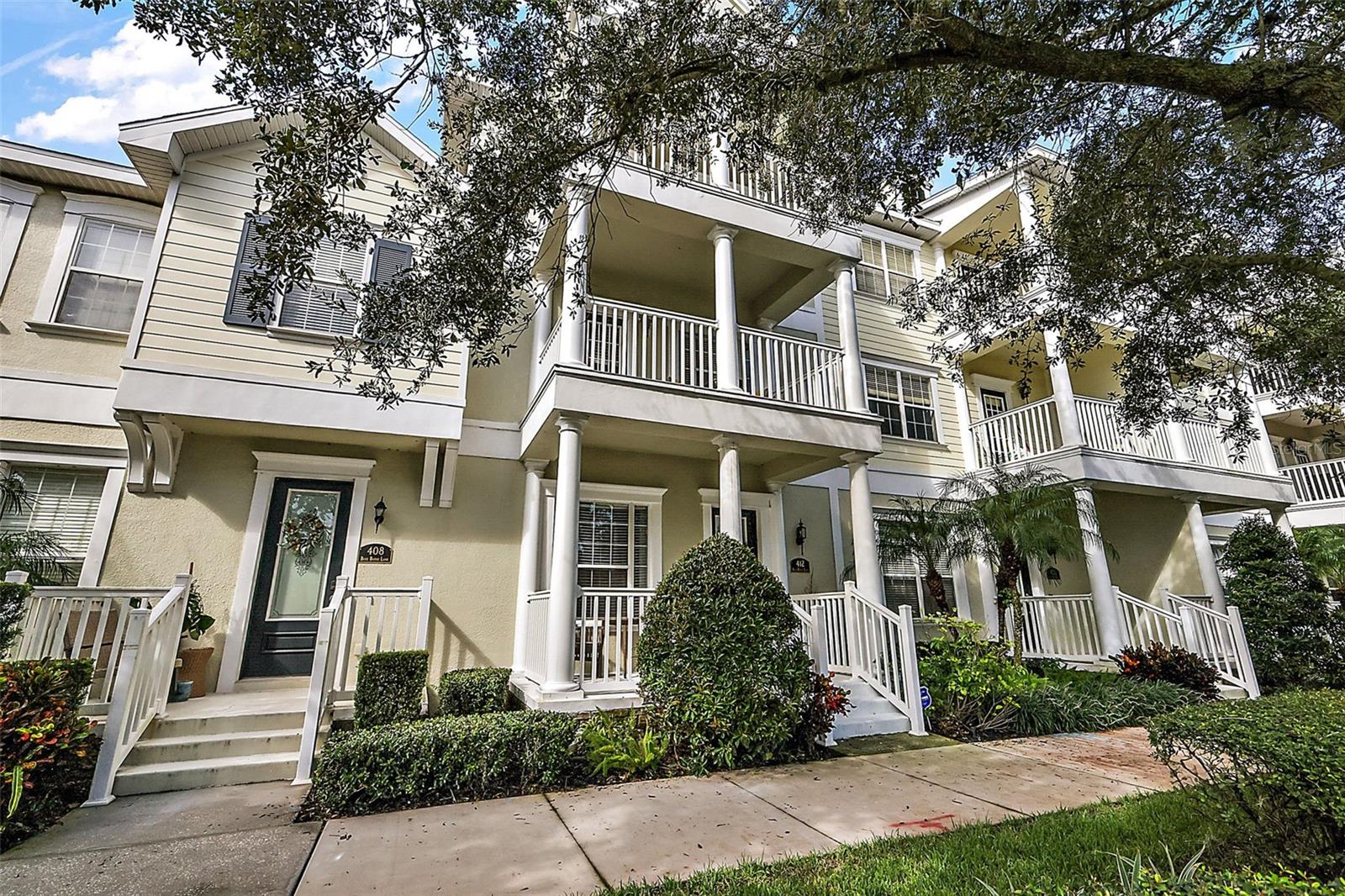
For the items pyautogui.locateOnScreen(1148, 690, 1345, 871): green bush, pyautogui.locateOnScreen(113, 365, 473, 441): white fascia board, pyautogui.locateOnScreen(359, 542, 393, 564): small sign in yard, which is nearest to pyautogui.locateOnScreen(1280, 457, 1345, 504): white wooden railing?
pyautogui.locateOnScreen(1148, 690, 1345, 871): green bush

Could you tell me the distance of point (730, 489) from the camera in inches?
300

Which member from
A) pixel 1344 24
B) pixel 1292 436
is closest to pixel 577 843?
pixel 1344 24

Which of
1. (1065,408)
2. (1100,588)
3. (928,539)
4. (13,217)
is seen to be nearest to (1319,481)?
(1065,408)

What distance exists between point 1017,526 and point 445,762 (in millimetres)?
8668

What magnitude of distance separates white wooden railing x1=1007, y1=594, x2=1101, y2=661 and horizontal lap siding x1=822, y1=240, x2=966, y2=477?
2.94m

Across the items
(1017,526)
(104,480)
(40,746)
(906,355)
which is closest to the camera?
(40,746)

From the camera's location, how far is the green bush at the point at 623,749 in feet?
17.6

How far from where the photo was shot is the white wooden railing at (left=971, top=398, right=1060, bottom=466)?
11.5 metres

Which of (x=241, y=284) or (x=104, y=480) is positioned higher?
(x=241, y=284)

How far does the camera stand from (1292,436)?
61.6 feet

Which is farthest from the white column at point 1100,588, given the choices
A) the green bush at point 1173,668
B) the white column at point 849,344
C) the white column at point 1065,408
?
the white column at point 849,344

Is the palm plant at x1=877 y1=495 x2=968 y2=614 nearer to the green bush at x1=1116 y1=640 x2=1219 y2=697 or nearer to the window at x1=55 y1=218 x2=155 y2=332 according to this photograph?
the green bush at x1=1116 y1=640 x2=1219 y2=697

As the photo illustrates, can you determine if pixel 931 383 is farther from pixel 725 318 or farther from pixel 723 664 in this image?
pixel 723 664

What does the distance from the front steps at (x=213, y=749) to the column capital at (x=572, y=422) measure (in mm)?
3850
